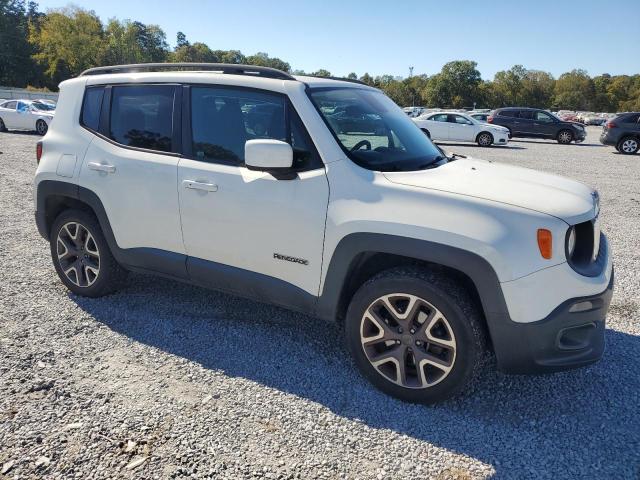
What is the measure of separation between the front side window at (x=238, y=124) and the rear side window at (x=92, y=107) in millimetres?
989

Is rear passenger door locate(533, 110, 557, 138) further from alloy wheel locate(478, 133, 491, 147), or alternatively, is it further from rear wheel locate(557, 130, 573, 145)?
alloy wheel locate(478, 133, 491, 147)

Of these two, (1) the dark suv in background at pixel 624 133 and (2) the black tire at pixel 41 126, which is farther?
(2) the black tire at pixel 41 126

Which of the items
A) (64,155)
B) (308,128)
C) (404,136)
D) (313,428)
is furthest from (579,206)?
(64,155)

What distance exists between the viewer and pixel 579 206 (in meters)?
2.82

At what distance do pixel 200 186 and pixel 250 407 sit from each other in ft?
4.89

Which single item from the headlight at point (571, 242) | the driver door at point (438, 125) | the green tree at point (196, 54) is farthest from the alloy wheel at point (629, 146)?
the green tree at point (196, 54)

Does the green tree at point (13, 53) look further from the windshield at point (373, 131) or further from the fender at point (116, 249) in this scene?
the windshield at point (373, 131)

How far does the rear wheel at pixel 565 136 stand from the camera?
79.1 feet

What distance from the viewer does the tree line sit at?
74.2 metres

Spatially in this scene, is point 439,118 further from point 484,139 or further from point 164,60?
point 164,60

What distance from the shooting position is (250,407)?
9.53 ft

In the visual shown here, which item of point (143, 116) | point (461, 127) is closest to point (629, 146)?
point (461, 127)

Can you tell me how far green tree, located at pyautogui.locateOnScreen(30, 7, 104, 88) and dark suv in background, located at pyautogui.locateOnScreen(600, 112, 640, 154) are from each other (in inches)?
2814

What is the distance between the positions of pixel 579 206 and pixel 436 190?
2.71 feet
